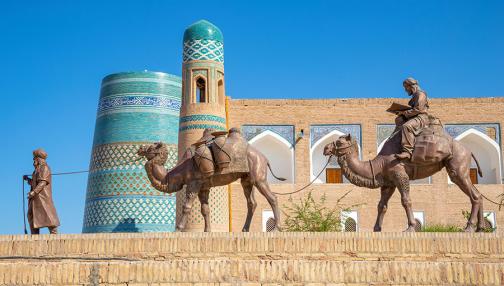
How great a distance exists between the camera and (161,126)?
17.8 metres

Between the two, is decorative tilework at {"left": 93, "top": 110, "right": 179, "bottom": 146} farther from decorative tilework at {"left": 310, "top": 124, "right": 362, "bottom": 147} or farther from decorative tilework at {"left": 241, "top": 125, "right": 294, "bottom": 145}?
decorative tilework at {"left": 310, "top": 124, "right": 362, "bottom": 147}

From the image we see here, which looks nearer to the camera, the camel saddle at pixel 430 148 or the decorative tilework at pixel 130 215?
the camel saddle at pixel 430 148

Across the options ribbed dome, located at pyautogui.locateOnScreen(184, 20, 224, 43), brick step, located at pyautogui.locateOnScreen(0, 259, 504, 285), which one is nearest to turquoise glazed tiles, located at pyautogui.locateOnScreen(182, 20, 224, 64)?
ribbed dome, located at pyautogui.locateOnScreen(184, 20, 224, 43)

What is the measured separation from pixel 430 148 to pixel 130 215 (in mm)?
9917

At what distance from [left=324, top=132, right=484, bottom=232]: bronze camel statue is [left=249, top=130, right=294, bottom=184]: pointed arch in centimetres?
951

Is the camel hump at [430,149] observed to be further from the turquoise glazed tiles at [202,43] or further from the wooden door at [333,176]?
the wooden door at [333,176]

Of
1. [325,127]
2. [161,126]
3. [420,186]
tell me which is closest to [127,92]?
[161,126]

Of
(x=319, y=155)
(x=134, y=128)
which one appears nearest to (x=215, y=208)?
(x=134, y=128)

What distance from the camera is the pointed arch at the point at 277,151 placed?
1830cm

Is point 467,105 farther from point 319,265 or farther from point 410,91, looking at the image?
point 319,265

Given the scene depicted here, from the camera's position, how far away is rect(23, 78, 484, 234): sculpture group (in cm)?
845

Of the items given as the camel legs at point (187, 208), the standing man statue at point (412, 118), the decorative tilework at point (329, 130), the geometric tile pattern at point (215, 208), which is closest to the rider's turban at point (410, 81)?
the standing man statue at point (412, 118)

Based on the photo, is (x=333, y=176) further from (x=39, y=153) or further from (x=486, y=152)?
(x=39, y=153)

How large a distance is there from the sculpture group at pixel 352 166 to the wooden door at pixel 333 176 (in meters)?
9.24
